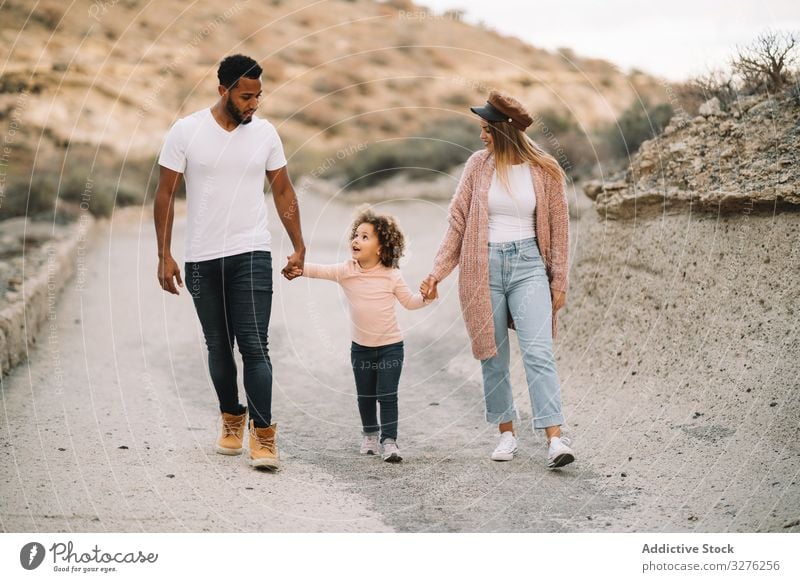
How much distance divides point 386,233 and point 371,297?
0.35 metres

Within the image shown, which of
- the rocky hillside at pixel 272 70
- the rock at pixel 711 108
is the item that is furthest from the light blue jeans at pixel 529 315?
the rocky hillside at pixel 272 70

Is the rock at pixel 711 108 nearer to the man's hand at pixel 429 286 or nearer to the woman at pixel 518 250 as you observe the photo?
the woman at pixel 518 250

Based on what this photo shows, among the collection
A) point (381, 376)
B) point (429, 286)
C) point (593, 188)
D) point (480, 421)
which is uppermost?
point (593, 188)

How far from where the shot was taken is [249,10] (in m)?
40.9

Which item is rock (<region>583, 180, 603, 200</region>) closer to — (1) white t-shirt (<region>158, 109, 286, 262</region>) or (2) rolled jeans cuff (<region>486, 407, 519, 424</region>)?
(2) rolled jeans cuff (<region>486, 407, 519, 424</region>)

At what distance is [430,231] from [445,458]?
29.1 feet

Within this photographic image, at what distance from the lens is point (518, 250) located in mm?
4820

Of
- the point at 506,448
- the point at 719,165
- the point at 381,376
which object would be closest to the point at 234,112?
the point at 381,376

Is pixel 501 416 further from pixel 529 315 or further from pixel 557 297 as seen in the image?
pixel 557 297

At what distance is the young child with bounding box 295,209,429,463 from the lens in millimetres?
4902

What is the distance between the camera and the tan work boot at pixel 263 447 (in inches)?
187

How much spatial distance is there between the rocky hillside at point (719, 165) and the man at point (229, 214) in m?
3.30
